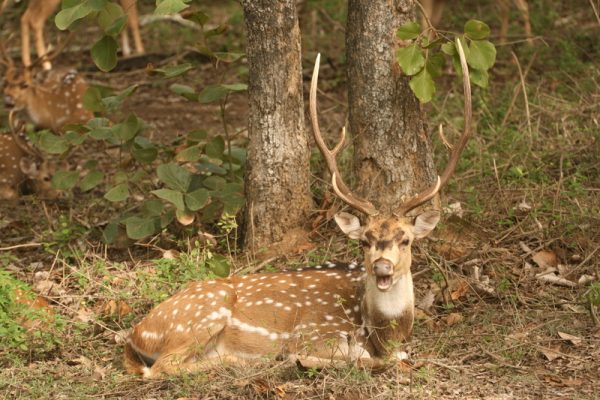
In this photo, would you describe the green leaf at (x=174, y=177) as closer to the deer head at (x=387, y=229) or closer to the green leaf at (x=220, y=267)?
the green leaf at (x=220, y=267)

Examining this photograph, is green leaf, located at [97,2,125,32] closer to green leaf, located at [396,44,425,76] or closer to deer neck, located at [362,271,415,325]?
green leaf, located at [396,44,425,76]

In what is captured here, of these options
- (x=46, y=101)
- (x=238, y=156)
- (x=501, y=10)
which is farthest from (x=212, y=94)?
(x=501, y=10)

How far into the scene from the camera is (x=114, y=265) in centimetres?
656

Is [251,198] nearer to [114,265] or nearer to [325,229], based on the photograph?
[325,229]

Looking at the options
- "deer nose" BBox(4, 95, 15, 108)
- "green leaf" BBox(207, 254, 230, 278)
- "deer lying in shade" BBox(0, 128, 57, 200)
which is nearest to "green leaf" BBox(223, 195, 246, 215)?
"green leaf" BBox(207, 254, 230, 278)

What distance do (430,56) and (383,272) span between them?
1672mm

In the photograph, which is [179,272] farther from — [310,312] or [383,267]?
[383,267]

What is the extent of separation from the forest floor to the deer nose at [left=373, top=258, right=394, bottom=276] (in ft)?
1.59

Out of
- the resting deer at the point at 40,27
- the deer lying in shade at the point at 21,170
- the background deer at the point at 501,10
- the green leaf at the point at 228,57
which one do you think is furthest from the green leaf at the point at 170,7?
the resting deer at the point at 40,27

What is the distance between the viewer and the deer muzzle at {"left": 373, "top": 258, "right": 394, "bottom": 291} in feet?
15.9

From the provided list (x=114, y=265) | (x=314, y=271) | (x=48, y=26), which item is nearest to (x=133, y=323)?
(x=114, y=265)

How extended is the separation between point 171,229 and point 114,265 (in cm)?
61

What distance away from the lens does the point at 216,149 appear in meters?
6.91

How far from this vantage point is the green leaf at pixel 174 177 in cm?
675
